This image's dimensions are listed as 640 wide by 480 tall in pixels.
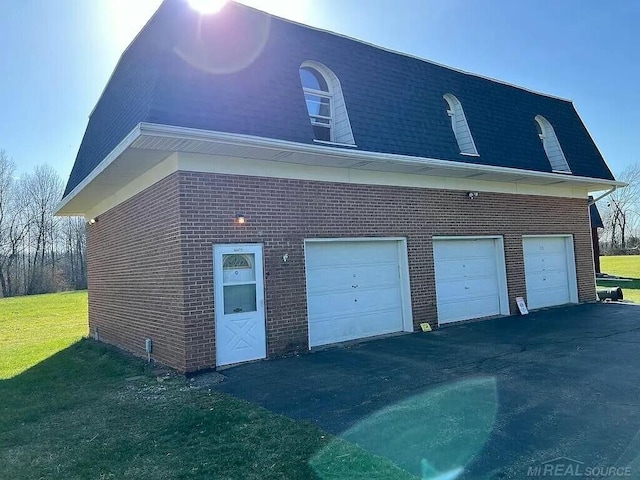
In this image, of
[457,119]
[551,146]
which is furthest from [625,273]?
[457,119]

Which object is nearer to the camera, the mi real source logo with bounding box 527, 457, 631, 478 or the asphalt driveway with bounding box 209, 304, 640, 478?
the mi real source logo with bounding box 527, 457, 631, 478

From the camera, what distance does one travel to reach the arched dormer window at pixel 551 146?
1405cm

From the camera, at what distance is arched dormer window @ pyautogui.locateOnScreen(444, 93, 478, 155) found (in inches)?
464

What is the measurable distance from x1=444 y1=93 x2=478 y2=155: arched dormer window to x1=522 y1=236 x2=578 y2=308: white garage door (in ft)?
11.8

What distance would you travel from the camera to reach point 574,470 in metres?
3.65

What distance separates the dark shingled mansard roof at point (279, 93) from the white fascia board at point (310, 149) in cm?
21

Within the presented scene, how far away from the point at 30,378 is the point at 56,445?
485 centimetres

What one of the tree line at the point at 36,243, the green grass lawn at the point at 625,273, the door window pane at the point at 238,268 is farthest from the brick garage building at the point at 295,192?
the tree line at the point at 36,243

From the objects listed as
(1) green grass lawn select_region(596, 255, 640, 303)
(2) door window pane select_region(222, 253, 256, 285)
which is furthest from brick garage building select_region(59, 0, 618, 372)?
(1) green grass lawn select_region(596, 255, 640, 303)

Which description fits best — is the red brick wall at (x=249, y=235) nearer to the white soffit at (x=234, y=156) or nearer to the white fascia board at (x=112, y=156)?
the white soffit at (x=234, y=156)

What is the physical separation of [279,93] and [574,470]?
24.1 feet

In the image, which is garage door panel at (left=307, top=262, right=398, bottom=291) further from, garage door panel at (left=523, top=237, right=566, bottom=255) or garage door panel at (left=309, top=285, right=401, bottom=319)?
garage door panel at (left=523, top=237, right=566, bottom=255)

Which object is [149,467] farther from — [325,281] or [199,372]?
[325,281]

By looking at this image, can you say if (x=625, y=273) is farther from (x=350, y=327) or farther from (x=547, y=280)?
(x=350, y=327)
